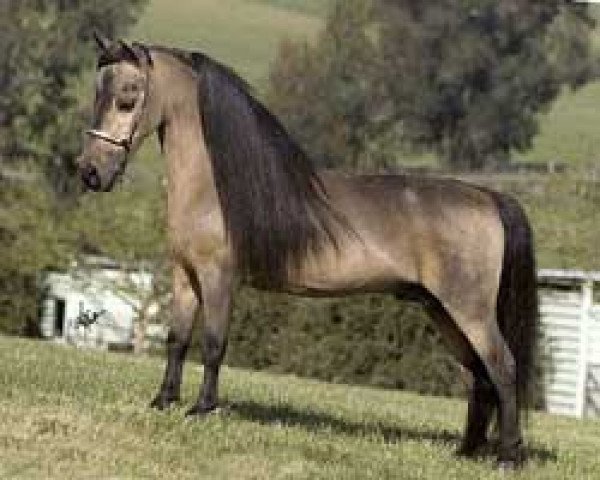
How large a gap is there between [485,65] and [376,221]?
241ft

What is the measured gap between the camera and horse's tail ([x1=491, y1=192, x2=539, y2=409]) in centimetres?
967

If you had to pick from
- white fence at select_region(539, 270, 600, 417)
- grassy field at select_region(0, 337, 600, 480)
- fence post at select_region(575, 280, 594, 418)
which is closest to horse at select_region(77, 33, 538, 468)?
grassy field at select_region(0, 337, 600, 480)

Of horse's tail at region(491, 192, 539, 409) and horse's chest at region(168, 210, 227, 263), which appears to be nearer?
horse's chest at region(168, 210, 227, 263)

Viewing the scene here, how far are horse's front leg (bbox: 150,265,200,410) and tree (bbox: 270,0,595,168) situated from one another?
6664 centimetres

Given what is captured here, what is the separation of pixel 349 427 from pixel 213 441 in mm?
2131

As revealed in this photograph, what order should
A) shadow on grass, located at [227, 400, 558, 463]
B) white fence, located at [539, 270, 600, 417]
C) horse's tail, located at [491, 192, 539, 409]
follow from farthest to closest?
1. white fence, located at [539, 270, 600, 417]
2. shadow on grass, located at [227, 400, 558, 463]
3. horse's tail, located at [491, 192, 539, 409]

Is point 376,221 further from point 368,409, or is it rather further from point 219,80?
point 368,409

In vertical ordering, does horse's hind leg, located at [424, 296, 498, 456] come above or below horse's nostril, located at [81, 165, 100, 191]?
below

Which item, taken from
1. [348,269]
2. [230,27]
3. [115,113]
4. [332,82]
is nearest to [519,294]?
[348,269]

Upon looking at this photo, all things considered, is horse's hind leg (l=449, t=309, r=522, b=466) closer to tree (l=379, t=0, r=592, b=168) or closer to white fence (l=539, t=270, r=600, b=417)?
white fence (l=539, t=270, r=600, b=417)

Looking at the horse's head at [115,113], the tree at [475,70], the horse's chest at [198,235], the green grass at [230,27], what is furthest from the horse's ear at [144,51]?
the green grass at [230,27]

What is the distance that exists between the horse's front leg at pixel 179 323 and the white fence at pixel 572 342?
2139cm

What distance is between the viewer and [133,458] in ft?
26.6

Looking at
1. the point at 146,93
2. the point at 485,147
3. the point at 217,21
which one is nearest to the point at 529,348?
the point at 146,93
